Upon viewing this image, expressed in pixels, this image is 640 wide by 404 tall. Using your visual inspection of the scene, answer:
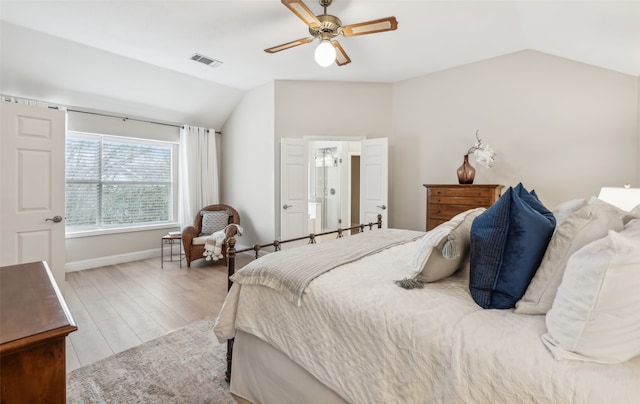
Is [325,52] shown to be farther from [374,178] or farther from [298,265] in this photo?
[374,178]

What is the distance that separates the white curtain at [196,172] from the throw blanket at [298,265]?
3945 millimetres

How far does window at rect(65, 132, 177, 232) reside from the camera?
4383mm

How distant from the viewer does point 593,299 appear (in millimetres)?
804

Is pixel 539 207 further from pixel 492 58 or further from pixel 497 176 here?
pixel 492 58

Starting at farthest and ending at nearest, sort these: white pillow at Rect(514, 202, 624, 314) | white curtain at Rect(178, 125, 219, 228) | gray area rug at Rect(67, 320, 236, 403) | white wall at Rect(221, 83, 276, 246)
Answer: white curtain at Rect(178, 125, 219, 228) < white wall at Rect(221, 83, 276, 246) < gray area rug at Rect(67, 320, 236, 403) < white pillow at Rect(514, 202, 624, 314)

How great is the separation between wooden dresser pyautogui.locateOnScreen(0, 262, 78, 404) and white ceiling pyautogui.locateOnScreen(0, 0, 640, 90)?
2757 mm

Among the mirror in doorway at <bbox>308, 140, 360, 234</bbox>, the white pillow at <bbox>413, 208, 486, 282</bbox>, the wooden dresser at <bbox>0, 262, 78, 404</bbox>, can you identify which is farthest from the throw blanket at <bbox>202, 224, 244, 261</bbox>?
the white pillow at <bbox>413, 208, 486, 282</bbox>

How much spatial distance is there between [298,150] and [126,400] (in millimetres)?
3580

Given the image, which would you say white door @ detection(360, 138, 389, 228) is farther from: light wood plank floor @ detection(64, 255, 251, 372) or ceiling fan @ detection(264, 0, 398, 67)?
light wood plank floor @ detection(64, 255, 251, 372)

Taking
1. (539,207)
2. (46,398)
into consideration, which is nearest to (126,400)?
(46,398)

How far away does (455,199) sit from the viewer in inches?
139

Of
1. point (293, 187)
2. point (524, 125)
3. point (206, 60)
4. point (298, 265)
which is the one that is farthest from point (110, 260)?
point (524, 125)

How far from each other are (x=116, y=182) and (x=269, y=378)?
4529mm

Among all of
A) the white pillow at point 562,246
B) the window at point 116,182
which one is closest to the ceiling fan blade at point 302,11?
the white pillow at point 562,246
